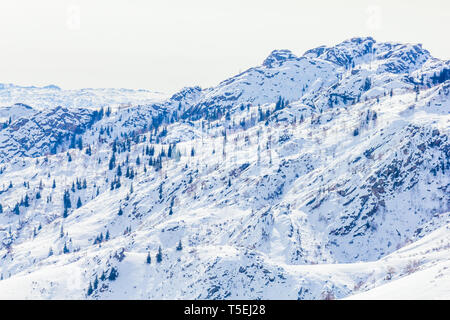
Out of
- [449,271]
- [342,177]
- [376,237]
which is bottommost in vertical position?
[376,237]

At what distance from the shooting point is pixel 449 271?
40.6 m

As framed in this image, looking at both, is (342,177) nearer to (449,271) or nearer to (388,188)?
(388,188)

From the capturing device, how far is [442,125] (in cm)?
19350

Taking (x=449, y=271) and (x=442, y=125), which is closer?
(x=449, y=271)
